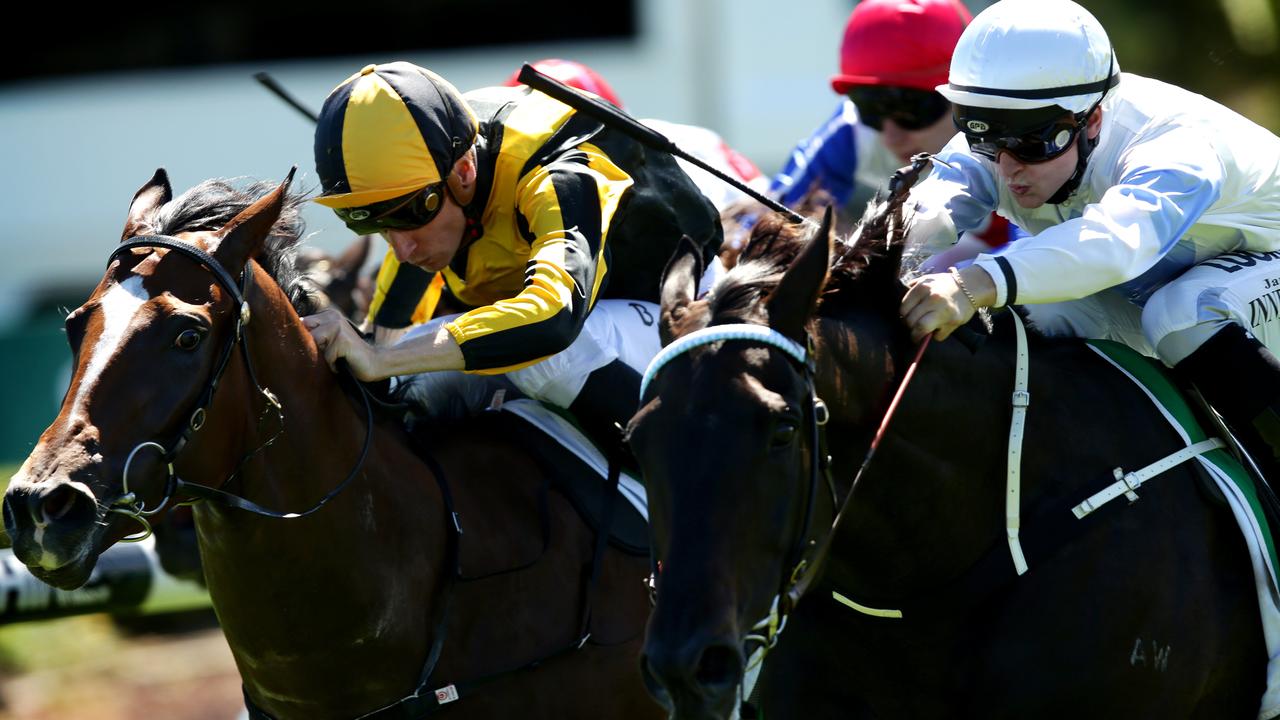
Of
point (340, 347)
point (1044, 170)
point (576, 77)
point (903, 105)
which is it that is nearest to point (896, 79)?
point (903, 105)

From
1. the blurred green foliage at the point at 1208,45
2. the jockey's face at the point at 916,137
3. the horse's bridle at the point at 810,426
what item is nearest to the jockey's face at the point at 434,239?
the horse's bridle at the point at 810,426

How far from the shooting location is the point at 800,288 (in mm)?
3078

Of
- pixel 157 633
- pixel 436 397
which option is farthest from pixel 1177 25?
pixel 436 397

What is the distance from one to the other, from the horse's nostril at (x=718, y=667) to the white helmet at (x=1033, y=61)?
5.07 feet

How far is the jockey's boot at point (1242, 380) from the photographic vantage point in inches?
146

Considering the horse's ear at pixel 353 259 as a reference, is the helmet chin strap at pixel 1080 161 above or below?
above

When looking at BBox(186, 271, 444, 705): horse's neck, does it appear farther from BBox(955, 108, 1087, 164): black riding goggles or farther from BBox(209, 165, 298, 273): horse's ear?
BBox(955, 108, 1087, 164): black riding goggles

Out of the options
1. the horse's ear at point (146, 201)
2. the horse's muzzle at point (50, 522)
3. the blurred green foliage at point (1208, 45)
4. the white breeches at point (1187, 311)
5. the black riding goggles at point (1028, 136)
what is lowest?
the blurred green foliage at point (1208, 45)

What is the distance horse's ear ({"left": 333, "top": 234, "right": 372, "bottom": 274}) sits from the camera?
7691mm

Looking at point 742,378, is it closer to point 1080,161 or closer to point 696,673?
point 696,673

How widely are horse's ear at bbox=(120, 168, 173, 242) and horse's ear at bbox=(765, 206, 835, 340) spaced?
161cm

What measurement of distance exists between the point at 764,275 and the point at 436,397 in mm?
1583

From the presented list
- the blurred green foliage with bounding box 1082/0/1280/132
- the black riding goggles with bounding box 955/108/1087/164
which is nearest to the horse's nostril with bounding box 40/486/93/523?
the black riding goggles with bounding box 955/108/1087/164

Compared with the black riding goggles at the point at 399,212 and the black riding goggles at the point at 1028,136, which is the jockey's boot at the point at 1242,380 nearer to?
the black riding goggles at the point at 1028,136
